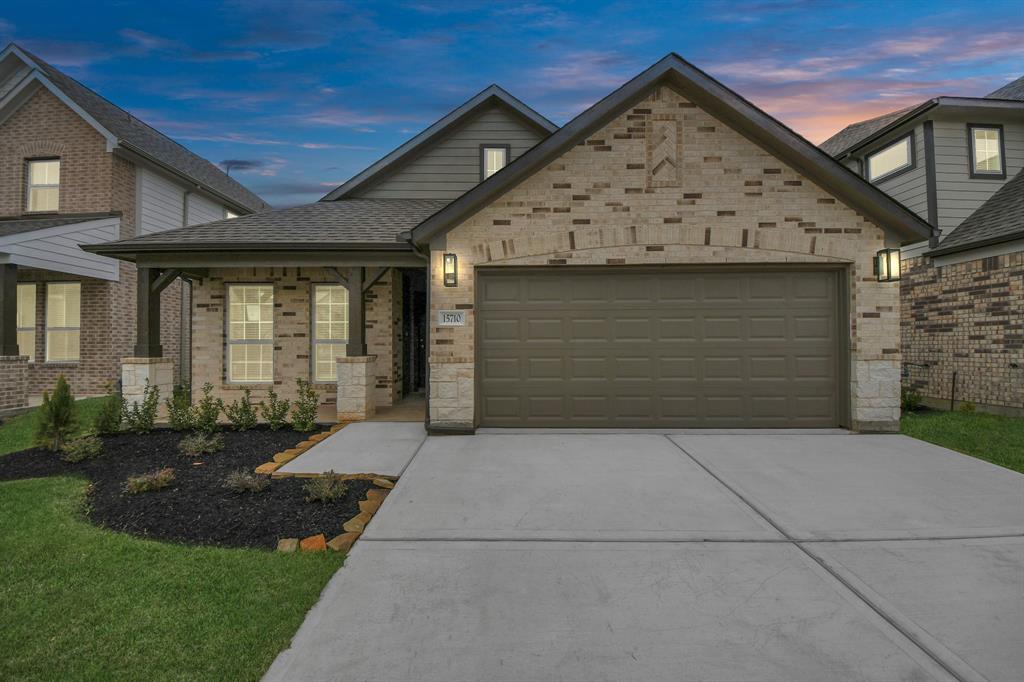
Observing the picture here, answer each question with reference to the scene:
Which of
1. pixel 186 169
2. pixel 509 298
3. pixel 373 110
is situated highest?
pixel 373 110

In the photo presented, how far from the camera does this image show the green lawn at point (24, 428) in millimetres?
7777

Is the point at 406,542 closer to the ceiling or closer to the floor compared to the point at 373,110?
closer to the floor

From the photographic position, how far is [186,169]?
16375 mm

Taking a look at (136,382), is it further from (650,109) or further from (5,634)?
(650,109)

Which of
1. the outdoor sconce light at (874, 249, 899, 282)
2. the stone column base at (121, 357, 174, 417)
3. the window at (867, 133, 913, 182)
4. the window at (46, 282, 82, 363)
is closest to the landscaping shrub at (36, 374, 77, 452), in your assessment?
the stone column base at (121, 357, 174, 417)

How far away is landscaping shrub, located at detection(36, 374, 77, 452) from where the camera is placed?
7301 millimetres

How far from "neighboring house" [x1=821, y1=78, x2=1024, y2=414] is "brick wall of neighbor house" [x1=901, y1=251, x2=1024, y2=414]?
21mm

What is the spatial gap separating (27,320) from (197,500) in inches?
496

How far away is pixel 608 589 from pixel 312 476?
3.77m

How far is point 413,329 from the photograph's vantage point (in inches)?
504

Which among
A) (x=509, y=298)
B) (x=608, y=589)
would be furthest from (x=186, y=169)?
(x=608, y=589)

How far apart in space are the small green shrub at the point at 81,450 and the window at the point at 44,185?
9986 mm

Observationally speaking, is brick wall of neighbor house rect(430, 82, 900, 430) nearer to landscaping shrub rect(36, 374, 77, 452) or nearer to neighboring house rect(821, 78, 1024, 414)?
neighboring house rect(821, 78, 1024, 414)

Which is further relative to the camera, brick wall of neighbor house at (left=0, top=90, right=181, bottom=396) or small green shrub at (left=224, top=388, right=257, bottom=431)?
brick wall of neighbor house at (left=0, top=90, right=181, bottom=396)
